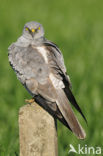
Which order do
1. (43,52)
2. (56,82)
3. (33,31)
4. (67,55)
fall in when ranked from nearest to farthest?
(56,82)
(43,52)
(33,31)
(67,55)

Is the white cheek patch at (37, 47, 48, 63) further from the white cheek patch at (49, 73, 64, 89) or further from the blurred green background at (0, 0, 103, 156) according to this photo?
the blurred green background at (0, 0, 103, 156)

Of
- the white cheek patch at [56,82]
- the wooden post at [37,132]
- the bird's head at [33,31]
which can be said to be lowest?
the wooden post at [37,132]

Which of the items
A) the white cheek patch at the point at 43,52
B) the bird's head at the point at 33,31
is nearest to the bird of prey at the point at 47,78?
the white cheek patch at the point at 43,52

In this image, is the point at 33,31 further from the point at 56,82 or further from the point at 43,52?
the point at 56,82

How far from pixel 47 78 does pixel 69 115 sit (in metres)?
0.41

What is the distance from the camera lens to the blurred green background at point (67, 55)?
601 centimetres

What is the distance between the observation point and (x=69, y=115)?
399cm

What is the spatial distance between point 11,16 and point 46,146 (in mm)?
9567

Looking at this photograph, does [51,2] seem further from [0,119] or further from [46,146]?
[46,146]

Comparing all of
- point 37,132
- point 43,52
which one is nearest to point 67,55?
point 43,52

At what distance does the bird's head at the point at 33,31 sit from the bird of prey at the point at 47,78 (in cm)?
18

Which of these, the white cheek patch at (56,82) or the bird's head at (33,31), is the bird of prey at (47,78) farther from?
the bird's head at (33,31)

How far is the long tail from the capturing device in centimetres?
392

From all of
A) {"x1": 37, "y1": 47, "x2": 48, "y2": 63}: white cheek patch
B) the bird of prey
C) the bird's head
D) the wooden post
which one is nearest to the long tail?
the bird of prey
